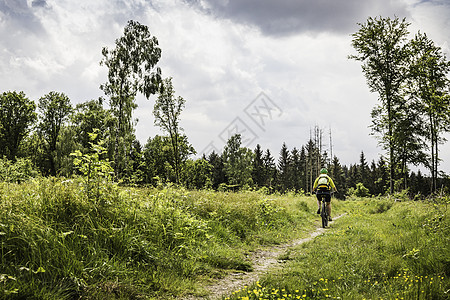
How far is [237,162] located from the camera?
6638 centimetres

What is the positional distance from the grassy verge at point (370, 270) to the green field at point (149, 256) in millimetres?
18

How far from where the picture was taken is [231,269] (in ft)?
18.0

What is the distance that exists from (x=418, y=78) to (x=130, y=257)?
22191mm

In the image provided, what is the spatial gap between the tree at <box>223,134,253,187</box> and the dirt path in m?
57.0

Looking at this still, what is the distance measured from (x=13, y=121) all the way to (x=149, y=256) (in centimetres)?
4861

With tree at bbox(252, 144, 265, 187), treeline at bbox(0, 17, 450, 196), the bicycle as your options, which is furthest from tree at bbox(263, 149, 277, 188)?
the bicycle

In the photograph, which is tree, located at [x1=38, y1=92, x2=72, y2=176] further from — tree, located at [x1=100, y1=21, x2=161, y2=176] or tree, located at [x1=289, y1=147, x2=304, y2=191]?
tree, located at [x1=289, y1=147, x2=304, y2=191]

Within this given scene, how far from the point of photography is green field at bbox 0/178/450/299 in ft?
11.3

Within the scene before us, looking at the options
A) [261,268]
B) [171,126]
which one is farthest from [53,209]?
[171,126]

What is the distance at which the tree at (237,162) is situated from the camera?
6500 centimetres

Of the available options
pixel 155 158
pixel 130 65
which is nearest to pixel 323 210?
pixel 130 65

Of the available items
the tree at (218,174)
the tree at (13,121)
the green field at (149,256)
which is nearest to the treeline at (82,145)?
the tree at (13,121)

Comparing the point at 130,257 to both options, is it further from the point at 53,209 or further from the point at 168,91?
the point at 168,91

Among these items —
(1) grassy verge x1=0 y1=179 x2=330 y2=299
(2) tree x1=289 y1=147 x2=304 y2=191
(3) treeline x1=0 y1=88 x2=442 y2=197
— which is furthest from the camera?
(2) tree x1=289 y1=147 x2=304 y2=191
